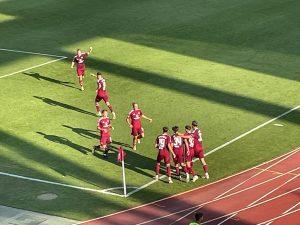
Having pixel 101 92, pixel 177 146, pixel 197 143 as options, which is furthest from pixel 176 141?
pixel 101 92

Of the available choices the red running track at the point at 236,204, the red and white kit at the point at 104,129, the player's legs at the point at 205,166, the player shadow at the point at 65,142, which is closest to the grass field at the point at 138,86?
the player shadow at the point at 65,142

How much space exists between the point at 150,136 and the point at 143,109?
135 inches

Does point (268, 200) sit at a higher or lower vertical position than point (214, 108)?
lower

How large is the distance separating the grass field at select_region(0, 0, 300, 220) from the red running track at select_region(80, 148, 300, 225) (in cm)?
63

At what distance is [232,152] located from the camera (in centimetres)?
3247

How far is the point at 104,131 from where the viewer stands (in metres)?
31.6

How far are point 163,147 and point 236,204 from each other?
344cm

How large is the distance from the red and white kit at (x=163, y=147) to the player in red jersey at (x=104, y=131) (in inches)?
120

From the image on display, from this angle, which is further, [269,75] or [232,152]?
[269,75]

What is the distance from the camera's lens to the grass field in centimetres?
3058

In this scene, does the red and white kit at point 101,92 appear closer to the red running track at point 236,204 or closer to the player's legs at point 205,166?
the player's legs at point 205,166

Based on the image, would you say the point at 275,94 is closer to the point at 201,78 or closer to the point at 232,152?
the point at 201,78

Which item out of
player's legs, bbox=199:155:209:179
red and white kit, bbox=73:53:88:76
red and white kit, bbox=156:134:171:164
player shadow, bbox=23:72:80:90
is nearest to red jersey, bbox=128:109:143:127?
red and white kit, bbox=156:134:171:164

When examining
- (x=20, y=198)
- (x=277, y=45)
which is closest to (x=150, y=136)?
(x=20, y=198)
